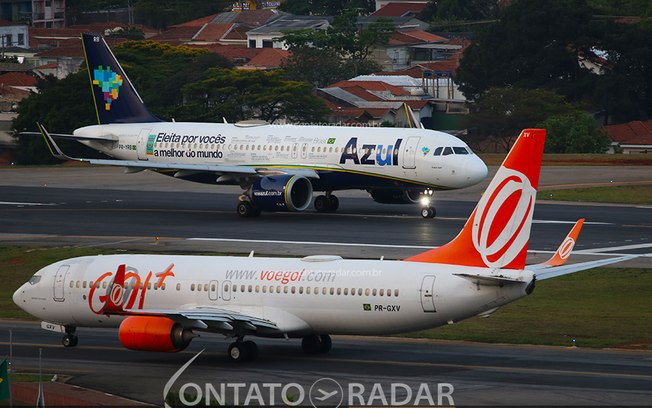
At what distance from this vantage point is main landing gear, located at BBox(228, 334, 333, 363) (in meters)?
38.1

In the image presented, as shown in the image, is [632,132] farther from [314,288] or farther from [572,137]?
[314,288]

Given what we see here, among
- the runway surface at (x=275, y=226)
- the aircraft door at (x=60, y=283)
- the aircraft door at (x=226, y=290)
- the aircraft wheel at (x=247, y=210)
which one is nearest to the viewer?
the aircraft door at (x=226, y=290)

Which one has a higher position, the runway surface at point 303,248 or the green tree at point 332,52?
the runway surface at point 303,248

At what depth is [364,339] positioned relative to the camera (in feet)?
140

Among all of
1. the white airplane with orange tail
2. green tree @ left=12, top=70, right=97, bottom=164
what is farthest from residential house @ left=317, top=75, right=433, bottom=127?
the white airplane with orange tail

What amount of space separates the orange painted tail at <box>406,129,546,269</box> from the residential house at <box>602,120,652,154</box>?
3586 inches

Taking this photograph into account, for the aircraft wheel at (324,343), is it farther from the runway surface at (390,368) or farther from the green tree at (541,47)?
the green tree at (541,47)

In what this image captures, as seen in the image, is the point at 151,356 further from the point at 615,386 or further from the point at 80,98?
the point at 80,98

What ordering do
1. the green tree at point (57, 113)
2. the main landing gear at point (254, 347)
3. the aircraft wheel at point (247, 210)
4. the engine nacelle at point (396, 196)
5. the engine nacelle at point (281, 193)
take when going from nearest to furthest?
the main landing gear at point (254, 347) → the engine nacelle at point (281, 193) → the aircraft wheel at point (247, 210) → the engine nacelle at point (396, 196) → the green tree at point (57, 113)

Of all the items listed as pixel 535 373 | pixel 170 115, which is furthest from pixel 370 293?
pixel 170 115

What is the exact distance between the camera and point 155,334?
36719 mm

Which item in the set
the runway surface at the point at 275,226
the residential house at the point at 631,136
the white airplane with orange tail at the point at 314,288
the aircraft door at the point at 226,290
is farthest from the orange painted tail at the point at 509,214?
the residential house at the point at 631,136

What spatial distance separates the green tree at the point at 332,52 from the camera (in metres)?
176

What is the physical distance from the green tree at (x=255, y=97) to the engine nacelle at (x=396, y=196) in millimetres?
53159
